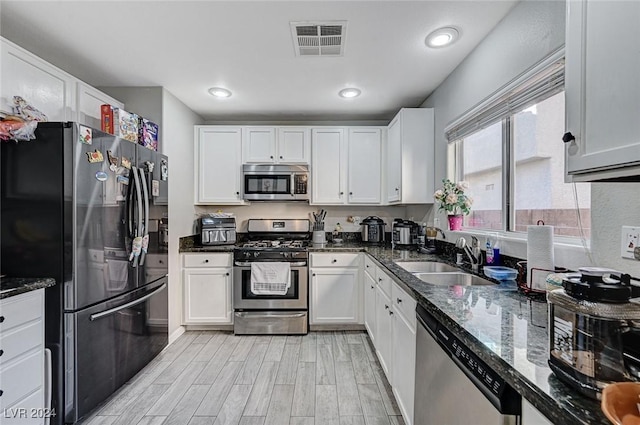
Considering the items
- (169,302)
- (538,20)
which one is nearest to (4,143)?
(169,302)

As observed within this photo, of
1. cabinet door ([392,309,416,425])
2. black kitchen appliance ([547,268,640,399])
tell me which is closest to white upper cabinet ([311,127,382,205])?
cabinet door ([392,309,416,425])

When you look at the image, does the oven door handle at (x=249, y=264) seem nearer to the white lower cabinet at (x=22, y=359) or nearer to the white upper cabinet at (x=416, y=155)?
the white upper cabinet at (x=416, y=155)

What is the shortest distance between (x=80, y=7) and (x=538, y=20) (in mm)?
2490

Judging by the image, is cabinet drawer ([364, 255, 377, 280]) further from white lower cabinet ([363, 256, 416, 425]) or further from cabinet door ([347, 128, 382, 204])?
cabinet door ([347, 128, 382, 204])

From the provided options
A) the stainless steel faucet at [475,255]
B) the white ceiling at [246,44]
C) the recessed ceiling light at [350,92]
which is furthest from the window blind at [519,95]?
the recessed ceiling light at [350,92]

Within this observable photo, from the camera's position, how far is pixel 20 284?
153cm

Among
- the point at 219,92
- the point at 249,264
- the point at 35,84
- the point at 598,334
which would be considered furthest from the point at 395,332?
the point at 35,84

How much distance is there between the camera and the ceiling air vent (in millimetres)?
1879

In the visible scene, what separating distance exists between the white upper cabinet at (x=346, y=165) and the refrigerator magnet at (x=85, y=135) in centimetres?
218

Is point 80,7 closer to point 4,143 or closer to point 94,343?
A: point 4,143

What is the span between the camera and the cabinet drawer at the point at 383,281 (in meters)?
2.12

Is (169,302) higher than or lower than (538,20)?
lower

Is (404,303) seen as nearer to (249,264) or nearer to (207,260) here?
(249,264)

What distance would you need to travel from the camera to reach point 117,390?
84.5 inches
